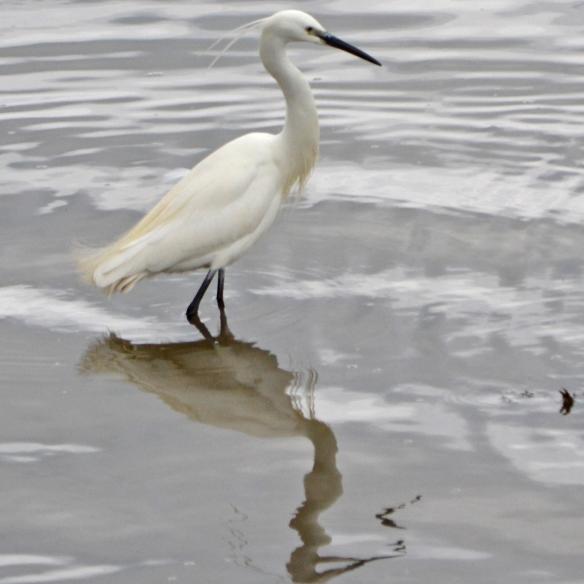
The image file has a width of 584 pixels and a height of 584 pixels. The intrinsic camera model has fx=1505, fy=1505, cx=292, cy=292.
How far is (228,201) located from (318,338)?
0.86 meters

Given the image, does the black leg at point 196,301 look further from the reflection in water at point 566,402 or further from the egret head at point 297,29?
the reflection in water at point 566,402

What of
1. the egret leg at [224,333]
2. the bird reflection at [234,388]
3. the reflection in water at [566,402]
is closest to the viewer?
the bird reflection at [234,388]

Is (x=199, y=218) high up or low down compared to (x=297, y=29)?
down

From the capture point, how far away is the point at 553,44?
461 inches

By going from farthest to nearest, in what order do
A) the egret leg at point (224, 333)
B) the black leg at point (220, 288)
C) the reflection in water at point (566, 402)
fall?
the black leg at point (220, 288), the egret leg at point (224, 333), the reflection in water at point (566, 402)

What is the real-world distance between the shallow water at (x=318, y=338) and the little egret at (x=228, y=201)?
0.86ft

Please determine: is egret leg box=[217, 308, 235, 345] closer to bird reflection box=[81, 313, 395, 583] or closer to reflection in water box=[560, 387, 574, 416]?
bird reflection box=[81, 313, 395, 583]

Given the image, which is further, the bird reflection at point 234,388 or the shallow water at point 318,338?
the bird reflection at point 234,388

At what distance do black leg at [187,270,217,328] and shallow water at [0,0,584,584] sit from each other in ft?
0.33

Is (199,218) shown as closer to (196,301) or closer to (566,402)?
(196,301)

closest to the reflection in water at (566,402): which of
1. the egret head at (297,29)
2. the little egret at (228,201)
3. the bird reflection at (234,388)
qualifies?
the bird reflection at (234,388)

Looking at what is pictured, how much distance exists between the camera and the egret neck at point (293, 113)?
23.4 ft

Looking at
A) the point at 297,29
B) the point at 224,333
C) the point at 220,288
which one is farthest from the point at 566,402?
the point at 297,29

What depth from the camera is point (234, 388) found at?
6438mm
